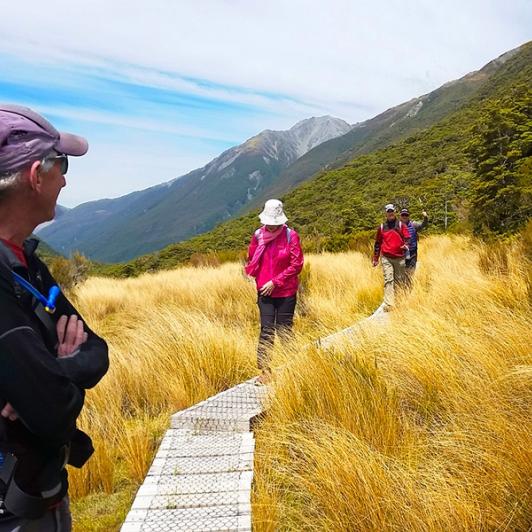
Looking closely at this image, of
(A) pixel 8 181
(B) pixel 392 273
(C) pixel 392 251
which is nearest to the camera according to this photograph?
(A) pixel 8 181

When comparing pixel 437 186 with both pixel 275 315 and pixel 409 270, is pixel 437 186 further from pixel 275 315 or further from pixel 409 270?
pixel 275 315

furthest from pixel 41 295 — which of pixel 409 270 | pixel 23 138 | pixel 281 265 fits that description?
pixel 409 270

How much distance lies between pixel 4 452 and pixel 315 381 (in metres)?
2.25

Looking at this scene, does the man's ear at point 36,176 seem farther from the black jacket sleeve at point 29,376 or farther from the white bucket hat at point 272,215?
the white bucket hat at point 272,215

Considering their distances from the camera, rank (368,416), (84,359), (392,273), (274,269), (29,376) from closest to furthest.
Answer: (29,376) → (84,359) → (368,416) → (274,269) → (392,273)

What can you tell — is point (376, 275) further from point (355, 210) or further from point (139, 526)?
point (355, 210)

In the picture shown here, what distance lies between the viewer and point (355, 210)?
29703mm

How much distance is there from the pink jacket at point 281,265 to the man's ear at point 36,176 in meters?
3.30

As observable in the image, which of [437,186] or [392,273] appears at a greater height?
[437,186]

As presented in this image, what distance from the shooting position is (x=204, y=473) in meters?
2.87

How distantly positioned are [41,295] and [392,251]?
713cm

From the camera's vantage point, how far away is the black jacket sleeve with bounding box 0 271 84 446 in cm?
120

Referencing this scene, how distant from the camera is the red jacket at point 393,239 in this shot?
26.2 ft

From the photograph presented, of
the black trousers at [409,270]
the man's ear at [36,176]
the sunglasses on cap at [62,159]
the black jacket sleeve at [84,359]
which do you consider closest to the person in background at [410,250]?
the black trousers at [409,270]
